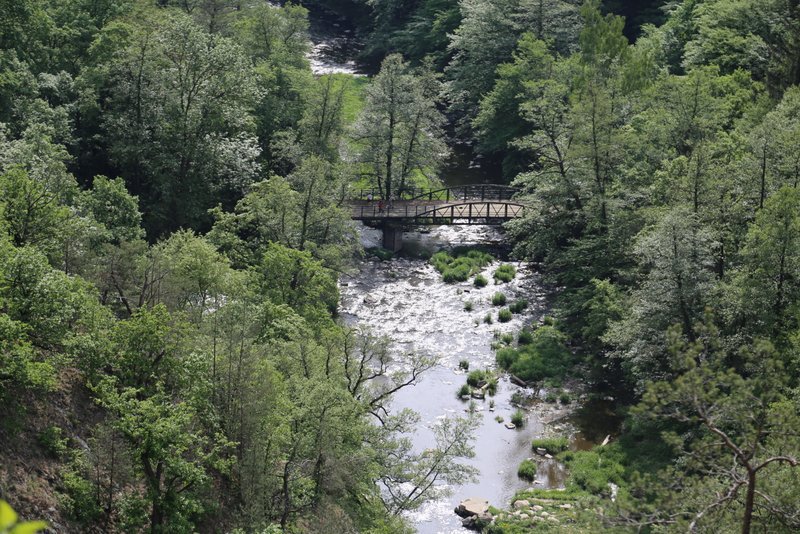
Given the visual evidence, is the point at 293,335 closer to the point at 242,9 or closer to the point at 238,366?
the point at 238,366

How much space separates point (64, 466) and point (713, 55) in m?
55.6

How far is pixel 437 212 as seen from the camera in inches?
2650

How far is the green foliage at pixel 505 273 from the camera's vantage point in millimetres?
61750

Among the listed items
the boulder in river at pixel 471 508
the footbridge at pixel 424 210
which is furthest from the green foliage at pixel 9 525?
the footbridge at pixel 424 210

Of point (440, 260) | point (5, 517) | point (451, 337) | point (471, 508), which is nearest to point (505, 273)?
point (440, 260)

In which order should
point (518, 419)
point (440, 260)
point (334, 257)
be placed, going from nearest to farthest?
point (518, 419), point (334, 257), point (440, 260)

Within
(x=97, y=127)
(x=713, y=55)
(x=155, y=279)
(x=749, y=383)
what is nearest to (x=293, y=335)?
(x=155, y=279)

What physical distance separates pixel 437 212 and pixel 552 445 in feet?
79.8

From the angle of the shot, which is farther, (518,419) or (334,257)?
(334,257)

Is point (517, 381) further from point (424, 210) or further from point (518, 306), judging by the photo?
point (424, 210)

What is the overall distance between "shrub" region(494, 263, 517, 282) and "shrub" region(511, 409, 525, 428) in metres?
14.1

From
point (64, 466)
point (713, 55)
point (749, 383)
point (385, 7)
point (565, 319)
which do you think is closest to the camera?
point (749, 383)

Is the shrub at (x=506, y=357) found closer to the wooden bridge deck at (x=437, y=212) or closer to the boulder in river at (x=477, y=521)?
the boulder in river at (x=477, y=521)

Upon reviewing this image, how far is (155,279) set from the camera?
3912 centimetres
